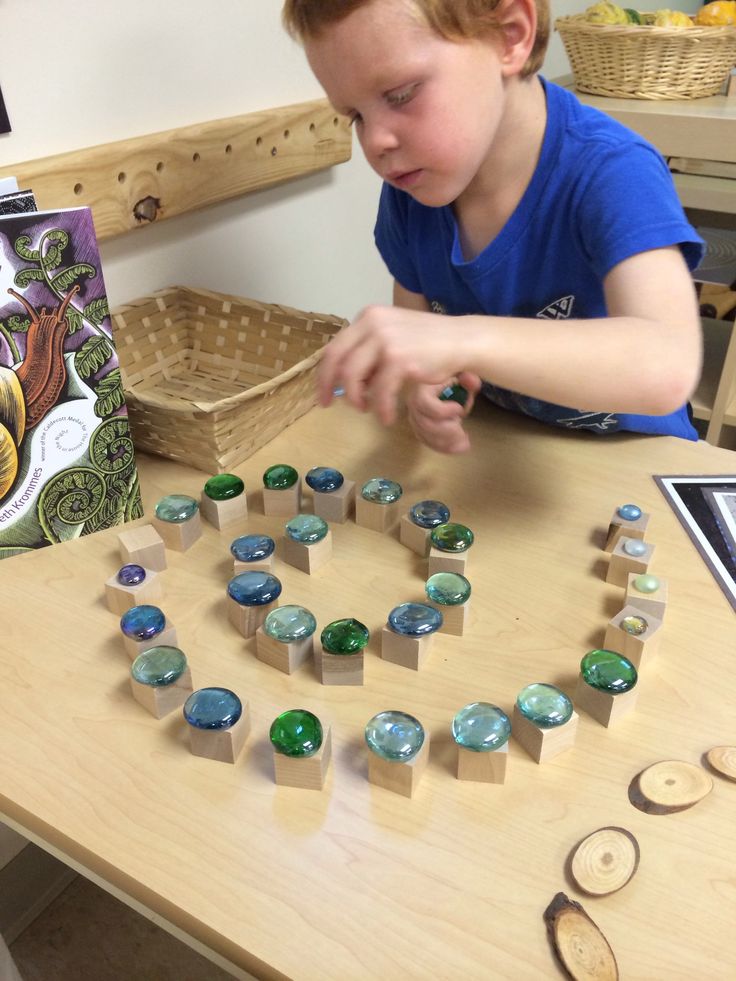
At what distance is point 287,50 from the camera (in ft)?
3.61

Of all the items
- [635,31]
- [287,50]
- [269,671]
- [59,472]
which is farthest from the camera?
[635,31]

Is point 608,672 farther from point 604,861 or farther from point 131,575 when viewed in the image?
A: point 131,575

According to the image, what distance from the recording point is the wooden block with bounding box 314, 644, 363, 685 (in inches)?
21.8

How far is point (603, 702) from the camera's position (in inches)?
20.8

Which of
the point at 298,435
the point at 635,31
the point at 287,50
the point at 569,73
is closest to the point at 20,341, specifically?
the point at 298,435

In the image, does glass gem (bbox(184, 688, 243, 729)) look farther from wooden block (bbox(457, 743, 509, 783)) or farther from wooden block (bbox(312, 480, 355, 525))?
wooden block (bbox(312, 480, 355, 525))

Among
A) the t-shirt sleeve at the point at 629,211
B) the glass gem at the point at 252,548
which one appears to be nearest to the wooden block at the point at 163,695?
the glass gem at the point at 252,548

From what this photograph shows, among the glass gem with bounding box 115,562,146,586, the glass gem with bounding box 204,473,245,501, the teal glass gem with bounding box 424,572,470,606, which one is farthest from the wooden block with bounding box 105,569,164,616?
the teal glass gem with bounding box 424,572,470,606

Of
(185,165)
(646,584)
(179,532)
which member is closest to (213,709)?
(179,532)

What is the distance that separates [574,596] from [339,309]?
2.90 feet

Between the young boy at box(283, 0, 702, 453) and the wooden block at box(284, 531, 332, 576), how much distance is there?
0.12 metres

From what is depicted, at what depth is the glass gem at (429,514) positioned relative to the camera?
27.1 inches

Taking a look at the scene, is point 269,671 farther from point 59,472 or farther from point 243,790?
point 59,472

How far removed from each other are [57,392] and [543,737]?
478mm
